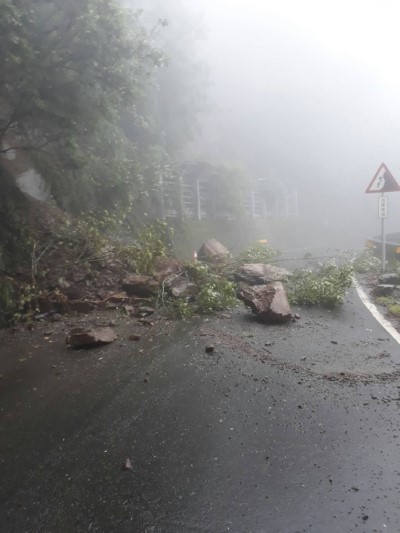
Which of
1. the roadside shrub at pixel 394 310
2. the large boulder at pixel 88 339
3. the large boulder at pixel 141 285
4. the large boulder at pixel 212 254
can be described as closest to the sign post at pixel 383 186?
the roadside shrub at pixel 394 310

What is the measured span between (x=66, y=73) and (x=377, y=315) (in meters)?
6.31

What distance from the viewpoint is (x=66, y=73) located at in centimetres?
620

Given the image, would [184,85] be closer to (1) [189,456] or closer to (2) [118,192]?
(2) [118,192]

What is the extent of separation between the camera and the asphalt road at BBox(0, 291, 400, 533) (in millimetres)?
2072

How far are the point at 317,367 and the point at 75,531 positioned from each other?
2607 mm

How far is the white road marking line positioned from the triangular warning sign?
9.54 feet

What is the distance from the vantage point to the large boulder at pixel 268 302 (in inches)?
204

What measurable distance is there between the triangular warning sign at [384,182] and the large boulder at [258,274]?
3.80 meters

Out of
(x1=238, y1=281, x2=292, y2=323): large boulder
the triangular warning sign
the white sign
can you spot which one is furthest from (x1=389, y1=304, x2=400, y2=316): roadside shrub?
the triangular warning sign

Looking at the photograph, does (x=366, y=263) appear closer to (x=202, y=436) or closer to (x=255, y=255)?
(x=255, y=255)

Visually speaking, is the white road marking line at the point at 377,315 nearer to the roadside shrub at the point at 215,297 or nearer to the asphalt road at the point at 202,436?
the asphalt road at the point at 202,436

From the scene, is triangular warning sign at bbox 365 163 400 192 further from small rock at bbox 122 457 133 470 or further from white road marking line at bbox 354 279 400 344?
small rock at bbox 122 457 133 470

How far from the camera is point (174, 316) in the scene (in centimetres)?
554

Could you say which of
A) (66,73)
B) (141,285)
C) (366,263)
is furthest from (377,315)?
(66,73)
